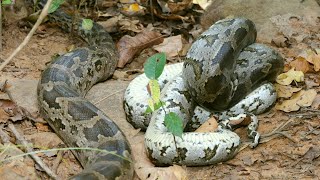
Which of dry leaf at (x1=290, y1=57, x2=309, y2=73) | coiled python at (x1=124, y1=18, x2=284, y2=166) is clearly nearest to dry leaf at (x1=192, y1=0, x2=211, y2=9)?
dry leaf at (x1=290, y1=57, x2=309, y2=73)

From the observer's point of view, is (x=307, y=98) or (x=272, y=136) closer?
(x=272, y=136)

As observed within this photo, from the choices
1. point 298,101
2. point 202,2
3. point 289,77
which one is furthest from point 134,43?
point 298,101

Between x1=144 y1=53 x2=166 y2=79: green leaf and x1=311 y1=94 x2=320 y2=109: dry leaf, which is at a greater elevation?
x1=144 y1=53 x2=166 y2=79: green leaf

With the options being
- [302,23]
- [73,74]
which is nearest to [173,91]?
[73,74]

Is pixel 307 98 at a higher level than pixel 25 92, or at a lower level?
lower

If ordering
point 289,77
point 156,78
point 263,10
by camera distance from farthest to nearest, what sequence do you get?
point 263,10 → point 289,77 → point 156,78

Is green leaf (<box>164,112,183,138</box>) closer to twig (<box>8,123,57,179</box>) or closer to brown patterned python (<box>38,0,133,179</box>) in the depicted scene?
brown patterned python (<box>38,0,133,179</box>)

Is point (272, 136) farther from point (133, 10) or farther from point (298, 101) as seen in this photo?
point (133, 10)
